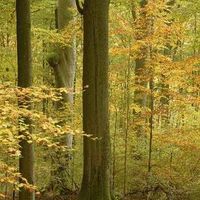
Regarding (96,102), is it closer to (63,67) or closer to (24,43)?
(24,43)

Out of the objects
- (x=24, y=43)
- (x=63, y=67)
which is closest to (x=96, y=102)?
(x=24, y=43)

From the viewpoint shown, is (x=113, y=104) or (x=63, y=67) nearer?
(x=113, y=104)

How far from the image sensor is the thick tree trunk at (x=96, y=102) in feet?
27.4

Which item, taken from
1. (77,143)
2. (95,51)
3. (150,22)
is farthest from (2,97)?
(77,143)

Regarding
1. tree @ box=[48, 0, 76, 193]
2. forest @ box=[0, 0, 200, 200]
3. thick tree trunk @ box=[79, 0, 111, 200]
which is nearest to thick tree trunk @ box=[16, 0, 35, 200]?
forest @ box=[0, 0, 200, 200]

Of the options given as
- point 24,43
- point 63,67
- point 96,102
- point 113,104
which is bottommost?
point 96,102

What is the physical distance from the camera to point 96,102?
8.35m

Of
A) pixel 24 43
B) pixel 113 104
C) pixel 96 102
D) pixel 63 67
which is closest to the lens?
pixel 24 43

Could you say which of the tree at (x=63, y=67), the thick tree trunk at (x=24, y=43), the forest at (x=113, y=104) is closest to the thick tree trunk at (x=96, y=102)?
the forest at (x=113, y=104)

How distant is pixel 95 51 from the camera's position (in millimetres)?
8406

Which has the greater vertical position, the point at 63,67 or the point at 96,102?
the point at 63,67

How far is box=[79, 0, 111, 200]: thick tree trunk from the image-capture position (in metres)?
8.34

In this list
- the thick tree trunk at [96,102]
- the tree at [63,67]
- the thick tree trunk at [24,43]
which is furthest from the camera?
the tree at [63,67]

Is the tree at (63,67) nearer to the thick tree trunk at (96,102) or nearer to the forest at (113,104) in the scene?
the forest at (113,104)
